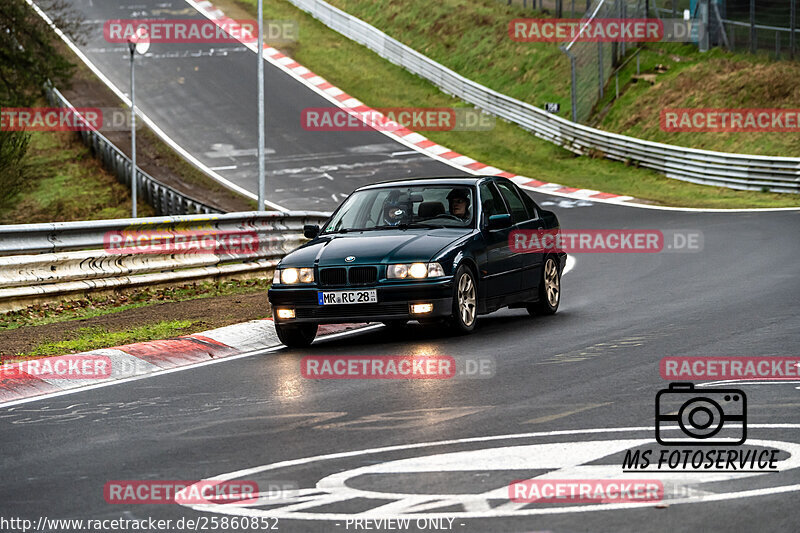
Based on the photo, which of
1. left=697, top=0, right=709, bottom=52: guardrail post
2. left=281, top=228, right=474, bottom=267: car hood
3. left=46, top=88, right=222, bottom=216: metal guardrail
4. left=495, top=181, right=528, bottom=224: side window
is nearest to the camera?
left=281, top=228, right=474, bottom=267: car hood

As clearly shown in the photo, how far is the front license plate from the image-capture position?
11656mm

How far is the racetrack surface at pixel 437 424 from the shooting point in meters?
5.82

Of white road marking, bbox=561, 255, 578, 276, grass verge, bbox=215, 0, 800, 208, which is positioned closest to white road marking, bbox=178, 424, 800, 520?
white road marking, bbox=561, 255, 578, 276

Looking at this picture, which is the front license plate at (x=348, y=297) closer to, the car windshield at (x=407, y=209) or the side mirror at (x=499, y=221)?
the car windshield at (x=407, y=209)

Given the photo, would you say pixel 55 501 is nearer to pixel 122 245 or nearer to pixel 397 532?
pixel 397 532

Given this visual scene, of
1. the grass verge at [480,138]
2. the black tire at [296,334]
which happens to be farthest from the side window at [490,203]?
the grass verge at [480,138]

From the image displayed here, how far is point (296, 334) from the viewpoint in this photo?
1212cm

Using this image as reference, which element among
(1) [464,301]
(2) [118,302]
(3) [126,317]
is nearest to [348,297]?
(1) [464,301]

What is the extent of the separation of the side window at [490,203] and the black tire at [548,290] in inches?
33.5

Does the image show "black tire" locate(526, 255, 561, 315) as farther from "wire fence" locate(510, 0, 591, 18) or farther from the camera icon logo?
"wire fence" locate(510, 0, 591, 18)

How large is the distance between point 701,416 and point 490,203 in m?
5.91

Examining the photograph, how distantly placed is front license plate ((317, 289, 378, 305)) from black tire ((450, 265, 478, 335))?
0.76m

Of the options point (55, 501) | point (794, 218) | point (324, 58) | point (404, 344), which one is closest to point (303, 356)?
point (404, 344)

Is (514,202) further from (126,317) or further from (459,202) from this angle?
(126,317)
